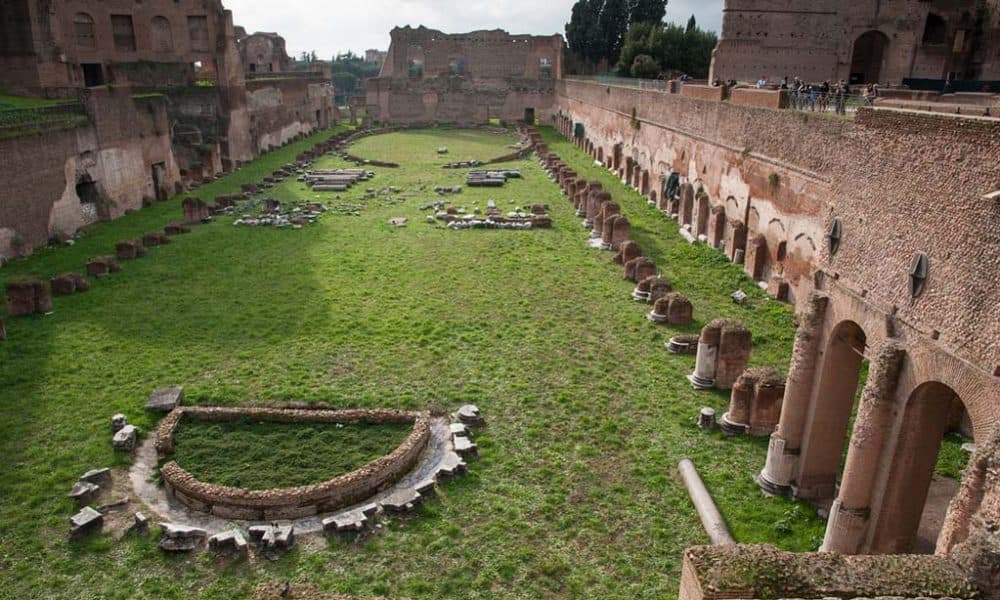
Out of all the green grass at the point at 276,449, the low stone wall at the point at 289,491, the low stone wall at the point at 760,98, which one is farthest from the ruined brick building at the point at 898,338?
the low stone wall at the point at 760,98

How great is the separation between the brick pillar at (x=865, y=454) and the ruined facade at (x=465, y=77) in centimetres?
4895

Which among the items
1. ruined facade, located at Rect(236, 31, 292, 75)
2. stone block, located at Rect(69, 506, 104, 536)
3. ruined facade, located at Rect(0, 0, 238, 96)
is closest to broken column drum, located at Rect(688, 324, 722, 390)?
stone block, located at Rect(69, 506, 104, 536)

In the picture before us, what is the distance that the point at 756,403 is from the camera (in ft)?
33.4

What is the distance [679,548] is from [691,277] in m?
10.0

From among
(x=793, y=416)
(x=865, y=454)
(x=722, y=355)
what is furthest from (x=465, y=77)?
(x=865, y=454)

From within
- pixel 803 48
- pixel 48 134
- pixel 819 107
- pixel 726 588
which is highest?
pixel 803 48

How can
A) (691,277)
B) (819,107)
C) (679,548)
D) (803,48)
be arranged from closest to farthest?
(679,548), (819,107), (691,277), (803,48)

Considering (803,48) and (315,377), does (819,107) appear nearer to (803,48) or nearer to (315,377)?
(315,377)

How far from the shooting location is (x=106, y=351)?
12562 mm

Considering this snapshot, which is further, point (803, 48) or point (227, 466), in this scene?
point (803, 48)

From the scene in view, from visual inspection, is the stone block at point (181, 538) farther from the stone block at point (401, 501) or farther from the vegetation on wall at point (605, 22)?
the vegetation on wall at point (605, 22)

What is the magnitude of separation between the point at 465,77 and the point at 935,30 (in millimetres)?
32449

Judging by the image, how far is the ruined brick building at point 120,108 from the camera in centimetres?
1909

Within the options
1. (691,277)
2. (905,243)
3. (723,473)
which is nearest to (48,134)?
(691,277)
